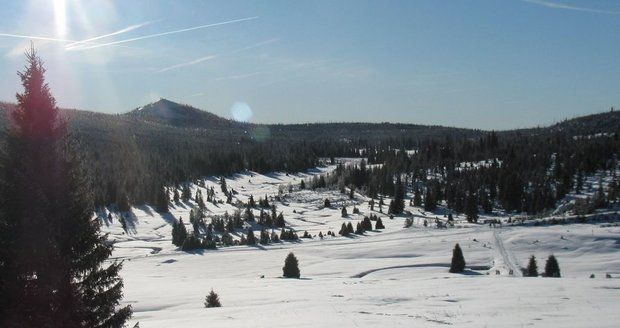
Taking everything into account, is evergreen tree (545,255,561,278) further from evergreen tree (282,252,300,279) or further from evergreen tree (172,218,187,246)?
evergreen tree (172,218,187,246)

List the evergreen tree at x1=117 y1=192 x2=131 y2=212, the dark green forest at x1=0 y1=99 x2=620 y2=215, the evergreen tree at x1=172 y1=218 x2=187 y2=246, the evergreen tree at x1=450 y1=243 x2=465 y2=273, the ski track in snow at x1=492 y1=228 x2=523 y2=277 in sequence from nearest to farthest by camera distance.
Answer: the evergreen tree at x1=450 y1=243 x2=465 y2=273
the ski track in snow at x1=492 y1=228 x2=523 y2=277
the evergreen tree at x1=172 y1=218 x2=187 y2=246
the evergreen tree at x1=117 y1=192 x2=131 y2=212
the dark green forest at x1=0 y1=99 x2=620 y2=215

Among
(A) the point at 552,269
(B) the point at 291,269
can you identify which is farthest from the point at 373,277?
(A) the point at 552,269

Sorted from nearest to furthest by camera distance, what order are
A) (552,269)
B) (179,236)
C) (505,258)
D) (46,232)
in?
(46,232) → (552,269) → (505,258) → (179,236)

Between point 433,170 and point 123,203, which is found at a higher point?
point 433,170

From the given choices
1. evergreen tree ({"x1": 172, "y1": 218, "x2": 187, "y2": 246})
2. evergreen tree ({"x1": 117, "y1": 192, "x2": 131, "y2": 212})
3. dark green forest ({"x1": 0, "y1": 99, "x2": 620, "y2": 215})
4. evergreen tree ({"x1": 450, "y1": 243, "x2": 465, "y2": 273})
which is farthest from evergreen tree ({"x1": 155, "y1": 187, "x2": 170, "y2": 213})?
evergreen tree ({"x1": 450, "y1": 243, "x2": 465, "y2": 273})

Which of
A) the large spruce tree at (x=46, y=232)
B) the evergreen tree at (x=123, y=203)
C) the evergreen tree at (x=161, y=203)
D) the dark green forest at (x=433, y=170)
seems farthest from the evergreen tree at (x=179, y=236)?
the large spruce tree at (x=46, y=232)

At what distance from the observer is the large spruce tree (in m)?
12.6

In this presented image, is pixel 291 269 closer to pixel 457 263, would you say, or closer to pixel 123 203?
pixel 457 263

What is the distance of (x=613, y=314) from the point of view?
59.2 ft

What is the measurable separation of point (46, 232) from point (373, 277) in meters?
38.9

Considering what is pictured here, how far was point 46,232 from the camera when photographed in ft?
42.4

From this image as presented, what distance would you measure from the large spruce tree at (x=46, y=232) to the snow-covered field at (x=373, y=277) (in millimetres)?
6146

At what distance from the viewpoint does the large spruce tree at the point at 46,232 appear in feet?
41.3

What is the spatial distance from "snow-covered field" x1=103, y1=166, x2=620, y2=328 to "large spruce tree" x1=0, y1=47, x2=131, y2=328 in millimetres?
6146
